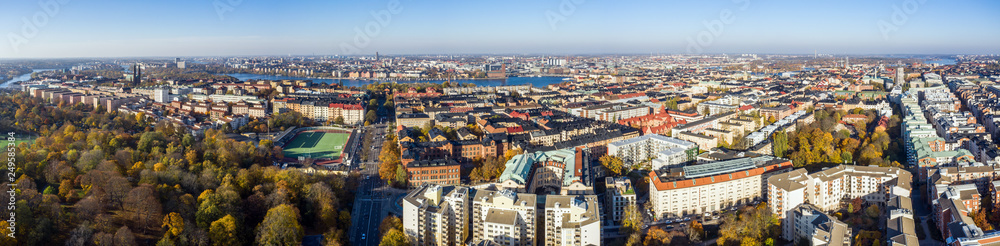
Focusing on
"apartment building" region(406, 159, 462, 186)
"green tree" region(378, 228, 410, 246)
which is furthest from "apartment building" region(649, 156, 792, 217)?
"green tree" region(378, 228, 410, 246)

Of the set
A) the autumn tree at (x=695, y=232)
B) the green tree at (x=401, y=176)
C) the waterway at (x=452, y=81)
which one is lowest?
the autumn tree at (x=695, y=232)

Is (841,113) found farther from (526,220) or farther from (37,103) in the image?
(37,103)

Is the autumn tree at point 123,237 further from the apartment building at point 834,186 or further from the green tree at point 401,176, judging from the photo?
the apartment building at point 834,186

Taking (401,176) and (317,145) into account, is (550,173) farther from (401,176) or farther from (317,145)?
(317,145)

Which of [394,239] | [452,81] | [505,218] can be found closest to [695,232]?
[505,218]

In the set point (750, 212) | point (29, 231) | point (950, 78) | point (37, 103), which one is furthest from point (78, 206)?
point (950, 78)

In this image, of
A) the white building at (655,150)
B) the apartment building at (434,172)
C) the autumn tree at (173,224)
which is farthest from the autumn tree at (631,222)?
the autumn tree at (173,224)
